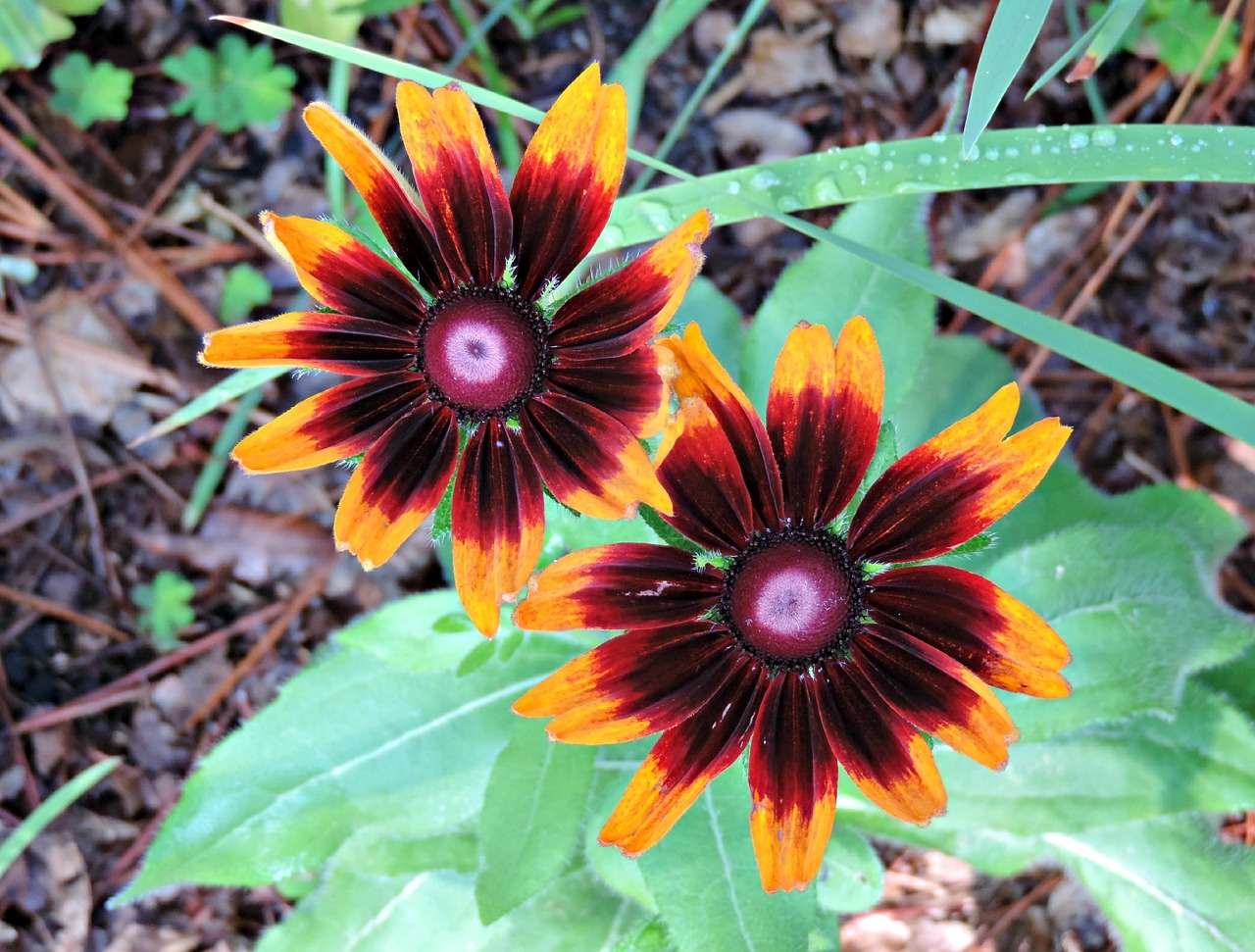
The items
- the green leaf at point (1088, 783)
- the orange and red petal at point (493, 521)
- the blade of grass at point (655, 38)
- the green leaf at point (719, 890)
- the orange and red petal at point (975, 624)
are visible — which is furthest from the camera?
the blade of grass at point (655, 38)

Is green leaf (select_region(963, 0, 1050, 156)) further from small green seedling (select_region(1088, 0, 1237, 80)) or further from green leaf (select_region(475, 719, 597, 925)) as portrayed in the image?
small green seedling (select_region(1088, 0, 1237, 80))

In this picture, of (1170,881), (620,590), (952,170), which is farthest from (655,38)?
(1170,881)

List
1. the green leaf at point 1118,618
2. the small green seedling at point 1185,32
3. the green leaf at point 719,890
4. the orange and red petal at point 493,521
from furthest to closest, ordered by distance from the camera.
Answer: the small green seedling at point 1185,32 → the green leaf at point 1118,618 → the green leaf at point 719,890 → the orange and red petal at point 493,521

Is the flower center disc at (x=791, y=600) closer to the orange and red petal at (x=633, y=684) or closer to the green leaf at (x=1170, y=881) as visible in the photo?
the orange and red petal at (x=633, y=684)

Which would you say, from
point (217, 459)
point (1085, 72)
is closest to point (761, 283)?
point (1085, 72)

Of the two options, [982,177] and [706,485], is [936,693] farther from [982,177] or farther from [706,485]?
[982,177]

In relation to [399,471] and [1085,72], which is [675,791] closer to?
[399,471]

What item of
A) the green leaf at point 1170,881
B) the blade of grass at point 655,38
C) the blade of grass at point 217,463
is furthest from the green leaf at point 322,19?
the green leaf at point 1170,881
